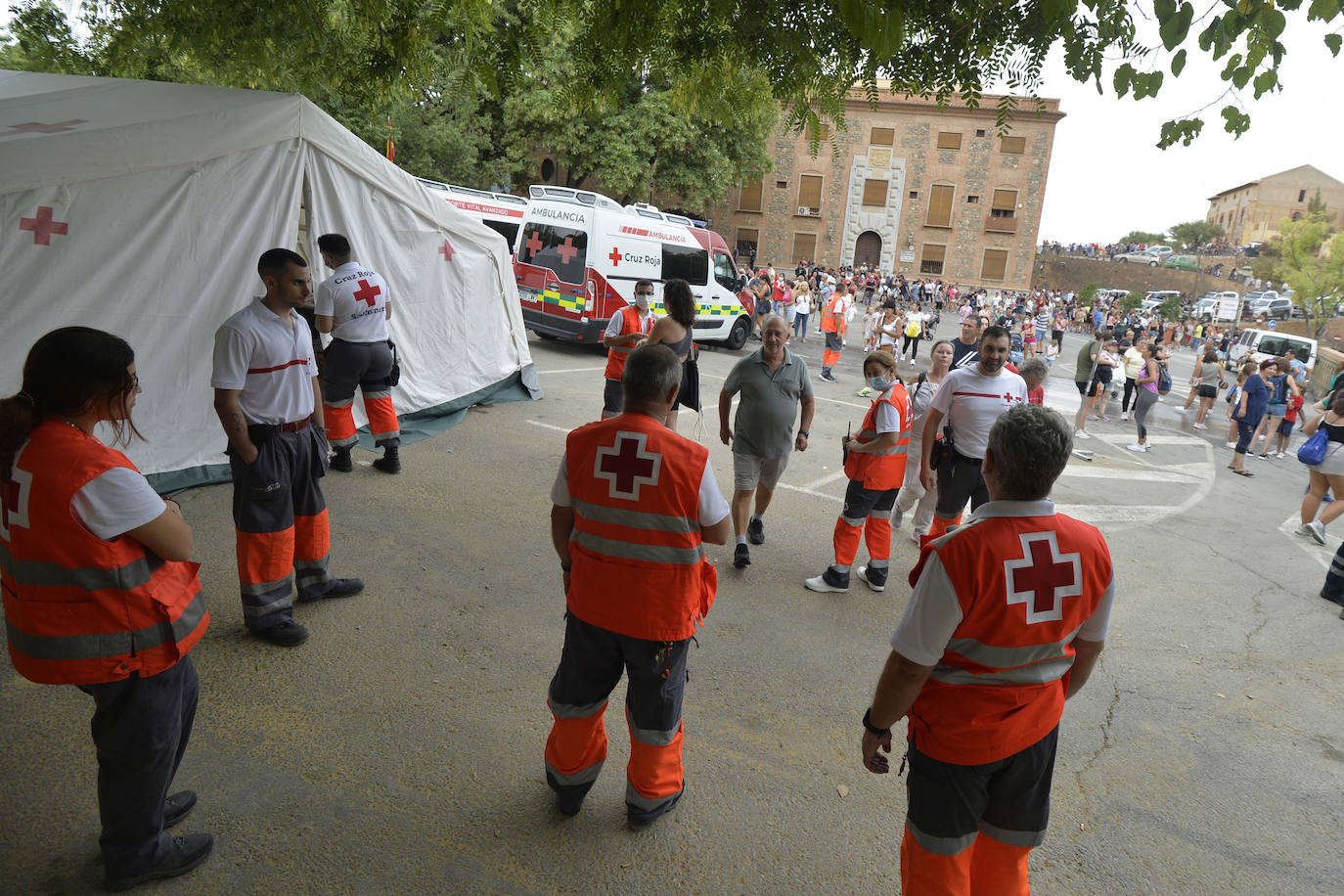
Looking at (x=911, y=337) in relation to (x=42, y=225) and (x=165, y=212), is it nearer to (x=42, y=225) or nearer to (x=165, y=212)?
(x=165, y=212)

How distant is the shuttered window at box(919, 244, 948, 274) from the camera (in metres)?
45.0

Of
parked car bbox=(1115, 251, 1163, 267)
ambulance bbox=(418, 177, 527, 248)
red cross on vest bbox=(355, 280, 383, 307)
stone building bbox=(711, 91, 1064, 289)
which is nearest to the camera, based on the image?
red cross on vest bbox=(355, 280, 383, 307)

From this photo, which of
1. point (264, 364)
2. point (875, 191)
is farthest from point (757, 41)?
point (875, 191)

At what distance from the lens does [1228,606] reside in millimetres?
5926

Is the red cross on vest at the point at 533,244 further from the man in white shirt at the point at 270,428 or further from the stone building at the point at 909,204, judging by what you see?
the stone building at the point at 909,204

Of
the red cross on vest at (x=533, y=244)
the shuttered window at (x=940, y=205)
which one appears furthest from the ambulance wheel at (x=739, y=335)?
the shuttered window at (x=940, y=205)

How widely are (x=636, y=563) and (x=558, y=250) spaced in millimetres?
12092

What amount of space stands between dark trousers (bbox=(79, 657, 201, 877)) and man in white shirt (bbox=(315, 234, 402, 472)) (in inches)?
166

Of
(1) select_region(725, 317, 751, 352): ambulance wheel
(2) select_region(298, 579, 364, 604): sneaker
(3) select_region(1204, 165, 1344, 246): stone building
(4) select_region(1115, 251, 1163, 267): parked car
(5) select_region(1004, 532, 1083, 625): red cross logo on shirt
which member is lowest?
(2) select_region(298, 579, 364, 604): sneaker

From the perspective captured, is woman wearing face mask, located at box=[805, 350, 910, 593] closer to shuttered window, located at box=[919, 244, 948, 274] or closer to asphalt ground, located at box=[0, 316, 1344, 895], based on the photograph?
asphalt ground, located at box=[0, 316, 1344, 895]

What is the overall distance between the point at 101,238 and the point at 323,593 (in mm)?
3090

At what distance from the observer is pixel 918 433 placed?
268 inches

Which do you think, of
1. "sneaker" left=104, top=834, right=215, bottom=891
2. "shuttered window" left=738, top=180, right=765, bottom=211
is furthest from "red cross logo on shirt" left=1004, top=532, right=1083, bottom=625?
"shuttered window" left=738, top=180, right=765, bottom=211

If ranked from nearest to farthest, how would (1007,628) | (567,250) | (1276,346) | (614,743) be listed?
1. (1007,628)
2. (614,743)
3. (567,250)
4. (1276,346)
